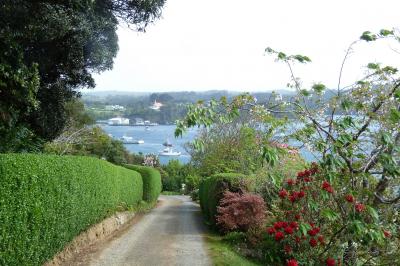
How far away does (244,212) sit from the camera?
12461 mm

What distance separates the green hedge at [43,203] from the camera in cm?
563

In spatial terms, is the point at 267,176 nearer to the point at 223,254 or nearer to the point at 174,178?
the point at 223,254

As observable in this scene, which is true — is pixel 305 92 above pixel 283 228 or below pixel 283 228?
above

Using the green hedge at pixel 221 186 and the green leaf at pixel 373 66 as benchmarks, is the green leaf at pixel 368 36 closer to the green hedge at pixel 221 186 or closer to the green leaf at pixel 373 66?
the green leaf at pixel 373 66

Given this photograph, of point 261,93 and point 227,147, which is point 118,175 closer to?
point 261,93

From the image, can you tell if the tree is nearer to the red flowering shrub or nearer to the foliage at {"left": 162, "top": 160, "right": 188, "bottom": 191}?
the red flowering shrub

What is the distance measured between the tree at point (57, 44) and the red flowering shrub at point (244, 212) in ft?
18.1

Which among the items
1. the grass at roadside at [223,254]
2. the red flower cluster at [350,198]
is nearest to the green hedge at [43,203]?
the grass at roadside at [223,254]

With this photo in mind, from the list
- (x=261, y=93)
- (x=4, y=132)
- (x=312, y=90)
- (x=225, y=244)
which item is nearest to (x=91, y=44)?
(x=4, y=132)

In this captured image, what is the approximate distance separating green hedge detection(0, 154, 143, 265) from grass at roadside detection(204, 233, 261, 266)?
3.05 m

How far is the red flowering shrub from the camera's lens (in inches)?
481

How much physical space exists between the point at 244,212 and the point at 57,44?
6.85m

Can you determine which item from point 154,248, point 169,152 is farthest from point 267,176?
point 169,152

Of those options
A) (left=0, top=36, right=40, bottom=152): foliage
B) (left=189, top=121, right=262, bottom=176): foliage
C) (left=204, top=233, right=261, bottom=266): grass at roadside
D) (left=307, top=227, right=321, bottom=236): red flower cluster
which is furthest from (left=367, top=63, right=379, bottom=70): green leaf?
(left=189, top=121, right=262, bottom=176): foliage
